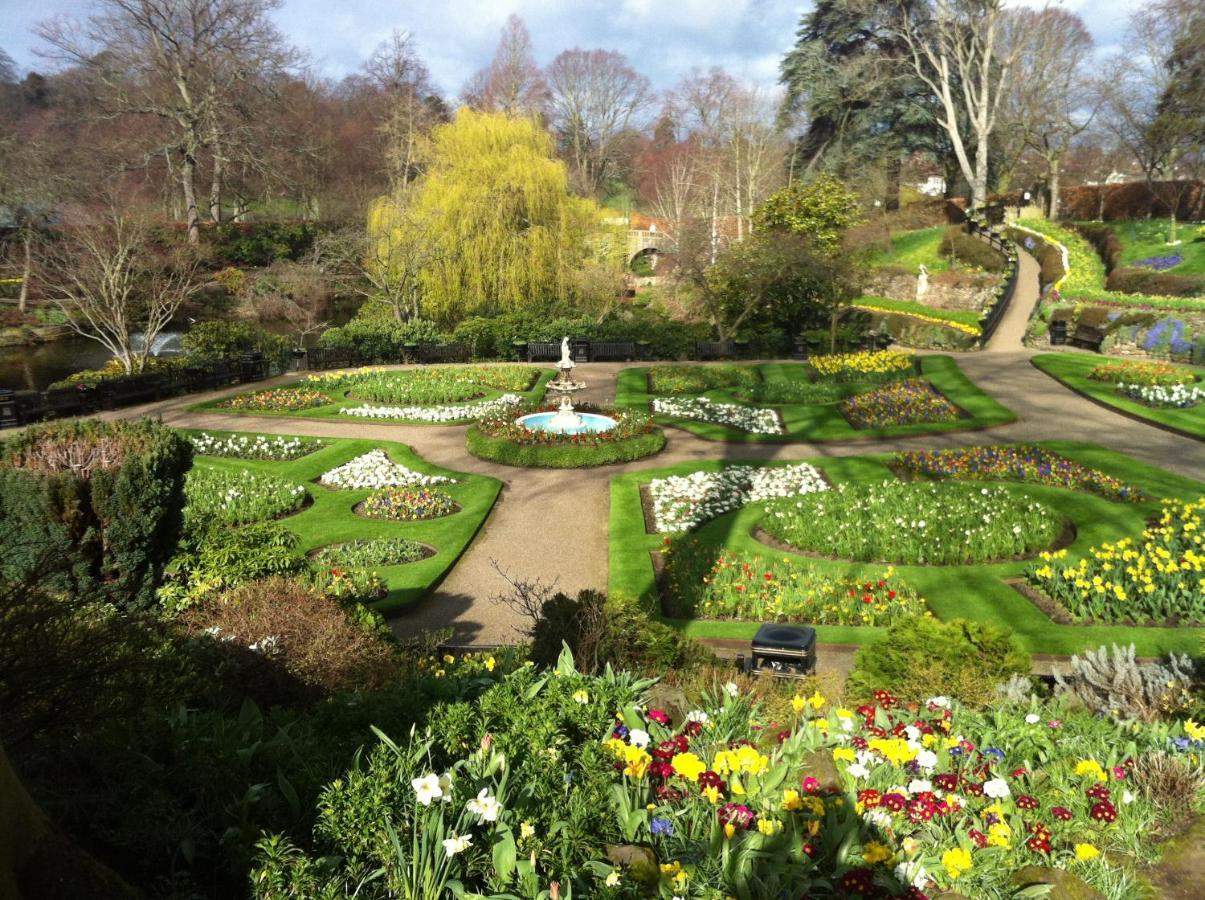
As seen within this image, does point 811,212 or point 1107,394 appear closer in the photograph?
point 1107,394

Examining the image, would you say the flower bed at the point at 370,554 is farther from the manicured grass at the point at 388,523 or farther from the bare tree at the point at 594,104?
the bare tree at the point at 594,104

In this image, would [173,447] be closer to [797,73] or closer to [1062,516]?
[1062,516]

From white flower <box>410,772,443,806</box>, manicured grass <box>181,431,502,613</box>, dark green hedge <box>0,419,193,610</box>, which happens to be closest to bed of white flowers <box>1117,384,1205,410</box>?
manicured grass <box>181,431,502,613</box>

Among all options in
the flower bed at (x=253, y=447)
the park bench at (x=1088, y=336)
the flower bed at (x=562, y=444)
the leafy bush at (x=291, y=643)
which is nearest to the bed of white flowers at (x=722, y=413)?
Answer: the flower bed at (x=562, y=444)

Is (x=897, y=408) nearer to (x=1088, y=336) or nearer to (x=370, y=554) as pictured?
(x=370, y=554)

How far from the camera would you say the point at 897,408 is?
19344mm

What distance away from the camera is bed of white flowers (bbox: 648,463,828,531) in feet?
42.5

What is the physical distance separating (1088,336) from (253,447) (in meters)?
27.6

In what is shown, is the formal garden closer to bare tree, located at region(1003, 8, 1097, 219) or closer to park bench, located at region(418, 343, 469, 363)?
park bench, located at region(418, 343, 469, 363)

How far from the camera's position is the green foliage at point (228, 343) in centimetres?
2681

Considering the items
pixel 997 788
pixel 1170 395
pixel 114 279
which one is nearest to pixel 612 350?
pixel 114 279

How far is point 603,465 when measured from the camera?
16.4m

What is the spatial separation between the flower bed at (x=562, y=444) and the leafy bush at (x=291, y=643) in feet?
28.4

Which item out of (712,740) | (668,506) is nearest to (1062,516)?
(668,506)
